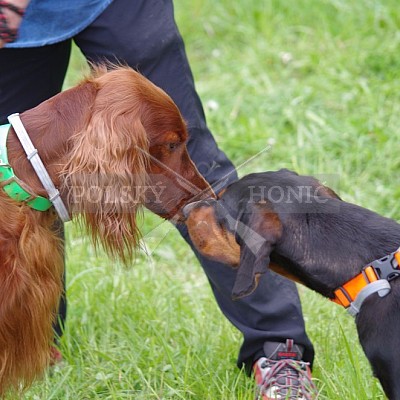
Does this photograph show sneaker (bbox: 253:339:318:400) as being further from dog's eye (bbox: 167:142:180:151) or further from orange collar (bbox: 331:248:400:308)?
dog's eye (bbox: 167:142:180:151)

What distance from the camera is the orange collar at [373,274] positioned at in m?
2.96

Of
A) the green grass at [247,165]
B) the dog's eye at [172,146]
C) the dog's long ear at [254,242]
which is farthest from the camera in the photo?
the green grass at [247,165]

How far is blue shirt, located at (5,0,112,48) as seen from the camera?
347cm

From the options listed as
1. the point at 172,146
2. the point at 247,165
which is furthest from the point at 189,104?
the point at 247,165

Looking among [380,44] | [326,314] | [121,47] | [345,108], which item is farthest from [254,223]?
[380,44]

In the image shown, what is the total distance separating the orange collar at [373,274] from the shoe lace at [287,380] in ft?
1.97

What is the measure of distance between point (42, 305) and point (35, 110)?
2.29 feet

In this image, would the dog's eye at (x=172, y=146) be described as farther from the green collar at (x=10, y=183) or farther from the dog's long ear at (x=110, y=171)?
the green collar at (x=10, y=183)

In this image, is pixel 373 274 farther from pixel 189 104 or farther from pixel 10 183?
pixel 10 183

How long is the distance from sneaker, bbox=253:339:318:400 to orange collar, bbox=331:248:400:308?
2.00 feet

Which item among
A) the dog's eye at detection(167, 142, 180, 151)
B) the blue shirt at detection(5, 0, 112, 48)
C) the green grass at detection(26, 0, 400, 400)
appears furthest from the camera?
the green grass at detection(26, 0, 400, 400)

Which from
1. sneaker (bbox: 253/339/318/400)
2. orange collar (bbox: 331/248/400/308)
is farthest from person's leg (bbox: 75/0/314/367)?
orange collar (bbox: 331/248/400/308)

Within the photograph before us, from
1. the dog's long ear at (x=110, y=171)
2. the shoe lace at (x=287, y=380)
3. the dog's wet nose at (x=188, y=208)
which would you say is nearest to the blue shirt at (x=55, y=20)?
the dog's long ear at (x=110, y=171)

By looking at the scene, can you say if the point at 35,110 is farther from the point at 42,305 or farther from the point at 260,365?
the point at 260,365
